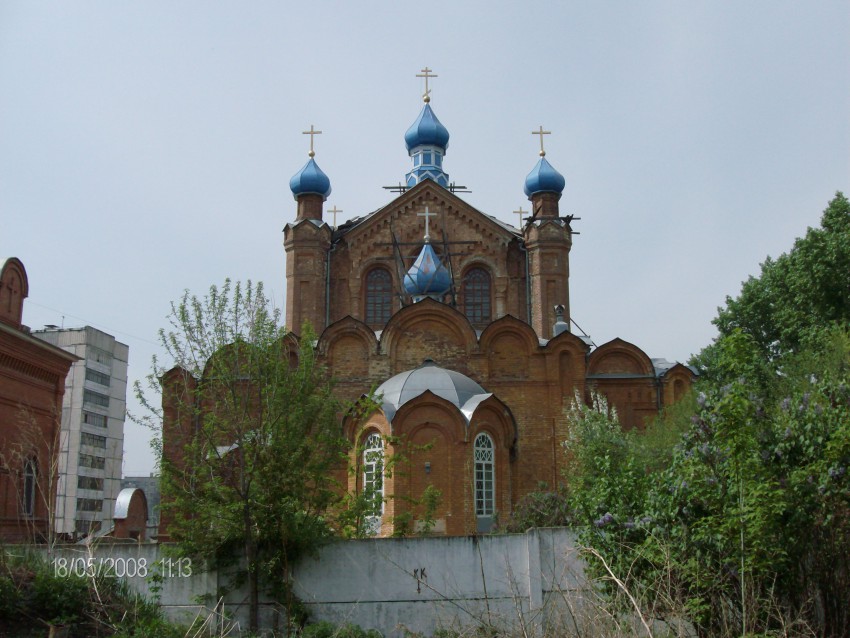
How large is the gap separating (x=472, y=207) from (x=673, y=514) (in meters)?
20.0

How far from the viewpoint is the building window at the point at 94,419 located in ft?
189

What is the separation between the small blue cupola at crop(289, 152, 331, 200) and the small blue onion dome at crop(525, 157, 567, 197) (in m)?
6.18

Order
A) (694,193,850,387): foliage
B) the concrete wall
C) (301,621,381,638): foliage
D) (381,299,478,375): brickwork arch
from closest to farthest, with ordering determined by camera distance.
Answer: (301,621,381,638): foliage → the concrete wall → (694,193,850,387): foliage → (381,299,478,375): brickwork arch

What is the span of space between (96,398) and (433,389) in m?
43.6

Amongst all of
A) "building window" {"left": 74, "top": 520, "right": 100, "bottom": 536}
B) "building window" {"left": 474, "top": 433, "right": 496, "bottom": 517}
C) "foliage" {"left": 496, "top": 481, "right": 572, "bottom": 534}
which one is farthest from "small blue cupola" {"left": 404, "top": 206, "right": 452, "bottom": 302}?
"building window" {"left": 74, "top": 520, "right": 100, "bottom": 536}

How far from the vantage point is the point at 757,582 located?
908cm

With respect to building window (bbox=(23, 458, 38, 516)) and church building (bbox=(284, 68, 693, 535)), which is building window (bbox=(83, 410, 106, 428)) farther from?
building window (bbox=(23, 458, 38, 516))

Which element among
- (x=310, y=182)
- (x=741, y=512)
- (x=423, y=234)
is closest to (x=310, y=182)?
(x=310, y=182)

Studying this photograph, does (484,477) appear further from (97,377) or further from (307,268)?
(97,377)

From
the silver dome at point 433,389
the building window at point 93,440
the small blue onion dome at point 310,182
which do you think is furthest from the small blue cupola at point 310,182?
the building window at point 93,440

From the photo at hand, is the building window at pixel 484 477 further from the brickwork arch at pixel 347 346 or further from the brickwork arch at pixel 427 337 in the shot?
the brickwork arch at pixel 347 346

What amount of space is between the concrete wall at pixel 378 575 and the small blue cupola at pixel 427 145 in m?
22.0

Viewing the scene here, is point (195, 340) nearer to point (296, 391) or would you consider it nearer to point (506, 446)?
point (296, 391)

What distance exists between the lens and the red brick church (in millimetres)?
20172
